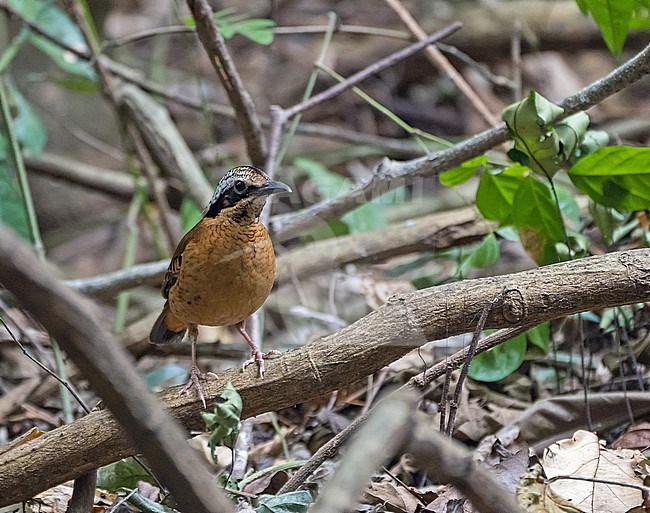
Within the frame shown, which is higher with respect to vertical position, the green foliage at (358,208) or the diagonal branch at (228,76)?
the diagonal branch at (228,76)

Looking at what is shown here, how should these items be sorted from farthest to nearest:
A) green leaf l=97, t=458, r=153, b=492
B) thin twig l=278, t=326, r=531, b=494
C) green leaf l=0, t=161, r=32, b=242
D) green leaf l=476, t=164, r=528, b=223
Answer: green leaf l=0, t=161, r=32, b=242 → green leaf l=476, t=164, r=528, b=223 → green leaf l=97, t=458, r=153, b=492 → thin twig l=278, t=326, r=531, b=494

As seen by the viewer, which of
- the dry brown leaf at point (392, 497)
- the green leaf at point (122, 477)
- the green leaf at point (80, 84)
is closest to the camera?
the dry brown leaf at point (392, 497)

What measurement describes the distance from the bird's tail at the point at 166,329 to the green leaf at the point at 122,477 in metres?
0.85

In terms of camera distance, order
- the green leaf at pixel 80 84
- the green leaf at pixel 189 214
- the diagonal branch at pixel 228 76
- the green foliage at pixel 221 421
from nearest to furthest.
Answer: the green foliage at pixel 221 421
the diagonal branch at pixel 228 76
the green leaf at pixel 189 214
the green leaf at pixel 80 84

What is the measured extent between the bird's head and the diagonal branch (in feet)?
2.97

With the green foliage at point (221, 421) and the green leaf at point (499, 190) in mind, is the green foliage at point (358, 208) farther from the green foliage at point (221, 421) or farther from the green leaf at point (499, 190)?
the green foliage at point (221, 421)

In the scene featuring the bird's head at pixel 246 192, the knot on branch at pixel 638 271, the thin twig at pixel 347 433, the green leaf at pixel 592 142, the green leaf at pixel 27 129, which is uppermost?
the green leaf at pixel 27 129

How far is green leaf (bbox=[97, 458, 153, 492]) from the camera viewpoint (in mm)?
3432

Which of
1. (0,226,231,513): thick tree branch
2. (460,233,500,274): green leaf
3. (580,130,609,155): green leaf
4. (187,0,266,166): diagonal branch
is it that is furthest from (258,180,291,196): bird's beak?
(0,226,231,513): thick tree branch

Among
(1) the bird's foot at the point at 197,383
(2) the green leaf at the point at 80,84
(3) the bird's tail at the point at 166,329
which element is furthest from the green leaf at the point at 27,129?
(1) the bird's foot at the point at 197,383

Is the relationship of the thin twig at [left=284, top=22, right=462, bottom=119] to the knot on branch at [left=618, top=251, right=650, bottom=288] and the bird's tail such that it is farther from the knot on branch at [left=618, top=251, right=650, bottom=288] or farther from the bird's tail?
the knot on branch at [left=618, top=251, right=650, bottom=288]

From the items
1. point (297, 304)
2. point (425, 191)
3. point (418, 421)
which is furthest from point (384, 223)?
point (418, 421)

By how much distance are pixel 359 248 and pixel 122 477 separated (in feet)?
8.40

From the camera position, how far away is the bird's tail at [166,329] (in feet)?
13.5
